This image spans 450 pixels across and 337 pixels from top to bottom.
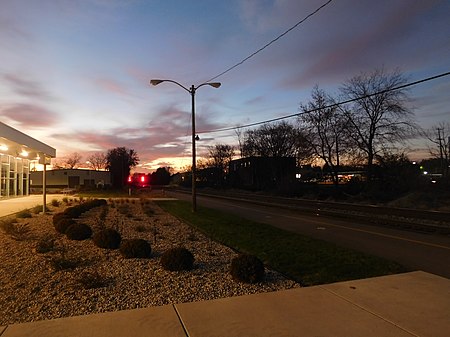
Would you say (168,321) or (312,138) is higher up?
(312,138)

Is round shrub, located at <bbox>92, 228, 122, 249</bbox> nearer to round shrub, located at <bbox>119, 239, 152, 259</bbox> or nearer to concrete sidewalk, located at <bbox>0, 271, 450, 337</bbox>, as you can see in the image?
round shrub, located at <bbox>119, 239, 152, 259</bbox>

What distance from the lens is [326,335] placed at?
4.25 m

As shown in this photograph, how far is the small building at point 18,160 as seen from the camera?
22.7 metres

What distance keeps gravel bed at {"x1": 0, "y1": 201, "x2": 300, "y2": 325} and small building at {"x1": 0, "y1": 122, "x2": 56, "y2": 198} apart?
12.4 m

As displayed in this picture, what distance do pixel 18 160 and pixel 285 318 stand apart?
3573 cm

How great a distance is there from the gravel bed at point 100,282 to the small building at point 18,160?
12.4 metres

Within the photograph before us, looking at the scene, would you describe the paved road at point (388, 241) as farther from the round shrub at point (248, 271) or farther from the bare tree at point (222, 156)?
the bare tree at point (222, 156)

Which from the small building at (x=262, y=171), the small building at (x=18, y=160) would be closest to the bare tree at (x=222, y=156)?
the small building at (x=262, y=171)

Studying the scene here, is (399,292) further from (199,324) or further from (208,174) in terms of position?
(208,174)

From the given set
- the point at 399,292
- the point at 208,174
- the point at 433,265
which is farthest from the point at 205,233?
the point at 208,174

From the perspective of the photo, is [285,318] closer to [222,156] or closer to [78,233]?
[78,233]

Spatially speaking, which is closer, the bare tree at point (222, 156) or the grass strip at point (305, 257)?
the grass strip at point (305, 257)

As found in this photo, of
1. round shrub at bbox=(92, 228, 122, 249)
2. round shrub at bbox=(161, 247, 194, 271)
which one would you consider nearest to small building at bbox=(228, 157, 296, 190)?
round shrub at bbox=(92, 228, 122, 249)

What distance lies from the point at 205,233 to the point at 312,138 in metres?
33.0
